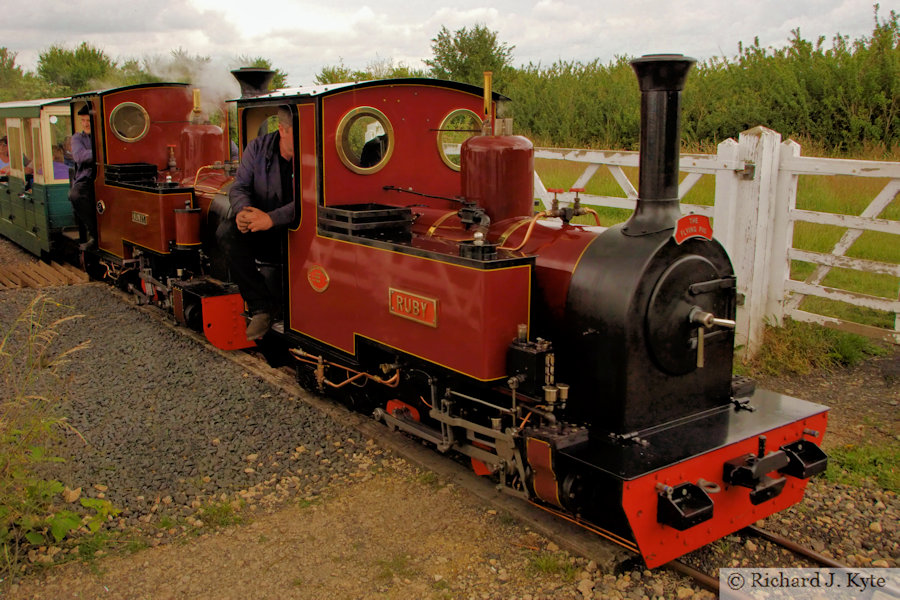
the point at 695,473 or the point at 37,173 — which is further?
the point at 37,173

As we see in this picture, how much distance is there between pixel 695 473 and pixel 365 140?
3.23 meters

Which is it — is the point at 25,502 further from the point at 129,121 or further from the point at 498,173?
the point at 129,121

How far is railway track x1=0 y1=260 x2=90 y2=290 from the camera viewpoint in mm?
9875

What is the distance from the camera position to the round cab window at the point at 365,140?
496 cm

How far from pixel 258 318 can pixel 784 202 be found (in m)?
4.25

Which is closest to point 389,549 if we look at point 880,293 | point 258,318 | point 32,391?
point 258,318

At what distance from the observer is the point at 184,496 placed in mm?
4363

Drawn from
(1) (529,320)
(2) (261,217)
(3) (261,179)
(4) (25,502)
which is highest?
(3) (261,179)

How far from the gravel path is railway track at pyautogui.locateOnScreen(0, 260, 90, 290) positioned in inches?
182

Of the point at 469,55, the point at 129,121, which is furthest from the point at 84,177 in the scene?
the point at 469,55

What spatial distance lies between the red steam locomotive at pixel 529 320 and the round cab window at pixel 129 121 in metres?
3.61

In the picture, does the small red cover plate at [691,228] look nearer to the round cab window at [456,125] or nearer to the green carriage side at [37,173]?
the round cab window at [456,125]

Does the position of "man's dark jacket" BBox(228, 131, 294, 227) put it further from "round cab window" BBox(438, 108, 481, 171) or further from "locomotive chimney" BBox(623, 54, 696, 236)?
"locomotive chimney" BBox(623, 54, 696, 236)

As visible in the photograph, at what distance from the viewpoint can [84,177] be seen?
9164 millimetres
